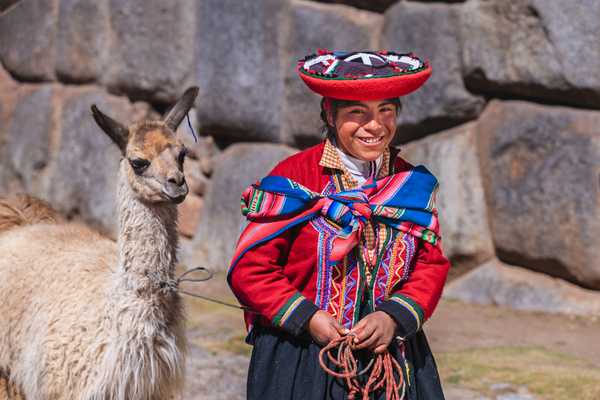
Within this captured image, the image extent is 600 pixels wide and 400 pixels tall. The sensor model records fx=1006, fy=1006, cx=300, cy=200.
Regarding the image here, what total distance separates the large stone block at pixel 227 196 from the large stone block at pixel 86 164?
86 cm

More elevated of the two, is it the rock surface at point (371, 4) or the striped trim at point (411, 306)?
the striped trim at point (411, 306)

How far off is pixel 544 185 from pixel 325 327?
348cm

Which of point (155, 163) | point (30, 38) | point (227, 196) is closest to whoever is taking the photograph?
point (155, 163)

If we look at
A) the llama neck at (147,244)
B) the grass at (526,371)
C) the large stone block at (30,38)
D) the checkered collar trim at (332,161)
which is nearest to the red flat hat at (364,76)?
the checkered collar trim at (332,161)

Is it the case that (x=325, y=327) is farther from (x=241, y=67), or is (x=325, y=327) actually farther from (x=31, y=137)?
(x=31, y=137)

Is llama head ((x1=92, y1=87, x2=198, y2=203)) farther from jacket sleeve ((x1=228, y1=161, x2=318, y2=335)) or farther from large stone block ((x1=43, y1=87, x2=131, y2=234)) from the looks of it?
large stone block ((x1=43, y1=87, x2=131, y2=234))

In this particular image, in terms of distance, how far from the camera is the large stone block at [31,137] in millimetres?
8297

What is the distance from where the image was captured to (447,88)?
595cm

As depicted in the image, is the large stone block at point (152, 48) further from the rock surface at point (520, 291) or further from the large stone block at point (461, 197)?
the rock surface at point (520, 291)

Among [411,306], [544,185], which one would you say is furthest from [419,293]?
[544,185]

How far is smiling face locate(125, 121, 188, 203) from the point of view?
3082mm

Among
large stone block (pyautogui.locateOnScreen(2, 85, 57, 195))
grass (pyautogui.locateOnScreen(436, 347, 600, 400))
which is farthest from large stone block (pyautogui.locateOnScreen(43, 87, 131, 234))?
grass (pyautogui.locateOnScreen(436, 347, 600, 400))

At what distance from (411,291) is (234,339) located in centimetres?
288

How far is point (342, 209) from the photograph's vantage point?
2.50 meters
